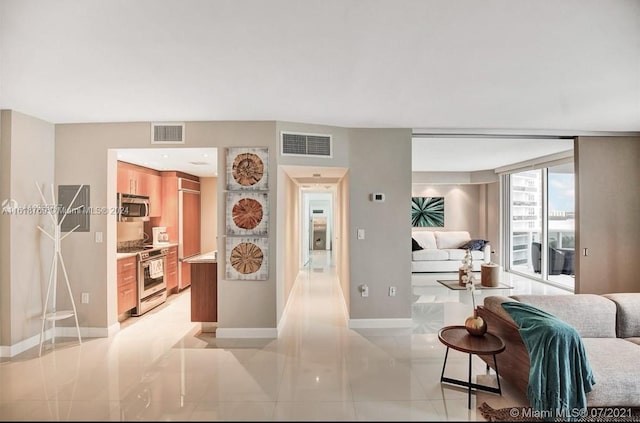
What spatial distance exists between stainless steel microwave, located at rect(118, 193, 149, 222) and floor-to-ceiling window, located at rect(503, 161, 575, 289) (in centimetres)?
735

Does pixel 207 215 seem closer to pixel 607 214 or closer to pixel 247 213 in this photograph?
pixel 247 213

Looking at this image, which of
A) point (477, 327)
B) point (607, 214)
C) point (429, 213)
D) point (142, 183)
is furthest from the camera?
point (429, 213)

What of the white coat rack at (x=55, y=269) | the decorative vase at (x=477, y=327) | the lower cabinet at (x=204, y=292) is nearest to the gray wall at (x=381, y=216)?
the decorative vase at (x=477, y=327)

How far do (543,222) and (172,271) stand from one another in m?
7.28

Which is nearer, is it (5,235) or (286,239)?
(5,235)

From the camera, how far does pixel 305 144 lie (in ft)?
13.4

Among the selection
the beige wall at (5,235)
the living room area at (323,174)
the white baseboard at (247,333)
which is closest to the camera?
the living room area at (323,174)

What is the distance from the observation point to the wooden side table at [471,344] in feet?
8.07

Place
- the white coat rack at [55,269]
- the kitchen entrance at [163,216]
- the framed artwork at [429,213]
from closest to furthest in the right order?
the white coat rack at [55,269], the kitchen entrance at [163,216], the framed artwork at [429,213]

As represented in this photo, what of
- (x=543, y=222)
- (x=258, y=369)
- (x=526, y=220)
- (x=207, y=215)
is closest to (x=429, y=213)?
(x=526, y=220)

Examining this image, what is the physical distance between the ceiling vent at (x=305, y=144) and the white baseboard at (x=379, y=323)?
214 centimetres

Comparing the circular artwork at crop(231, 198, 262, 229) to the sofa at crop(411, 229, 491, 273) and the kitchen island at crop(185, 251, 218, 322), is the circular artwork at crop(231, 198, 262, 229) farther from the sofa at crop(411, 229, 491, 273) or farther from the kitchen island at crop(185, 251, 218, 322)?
the sofa at crop(411, 229, 491, 273)

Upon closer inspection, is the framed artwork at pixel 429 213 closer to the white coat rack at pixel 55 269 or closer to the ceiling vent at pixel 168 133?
the ceiling vent at pixel 168 133

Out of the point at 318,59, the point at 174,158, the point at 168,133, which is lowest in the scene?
the point at 174,158
